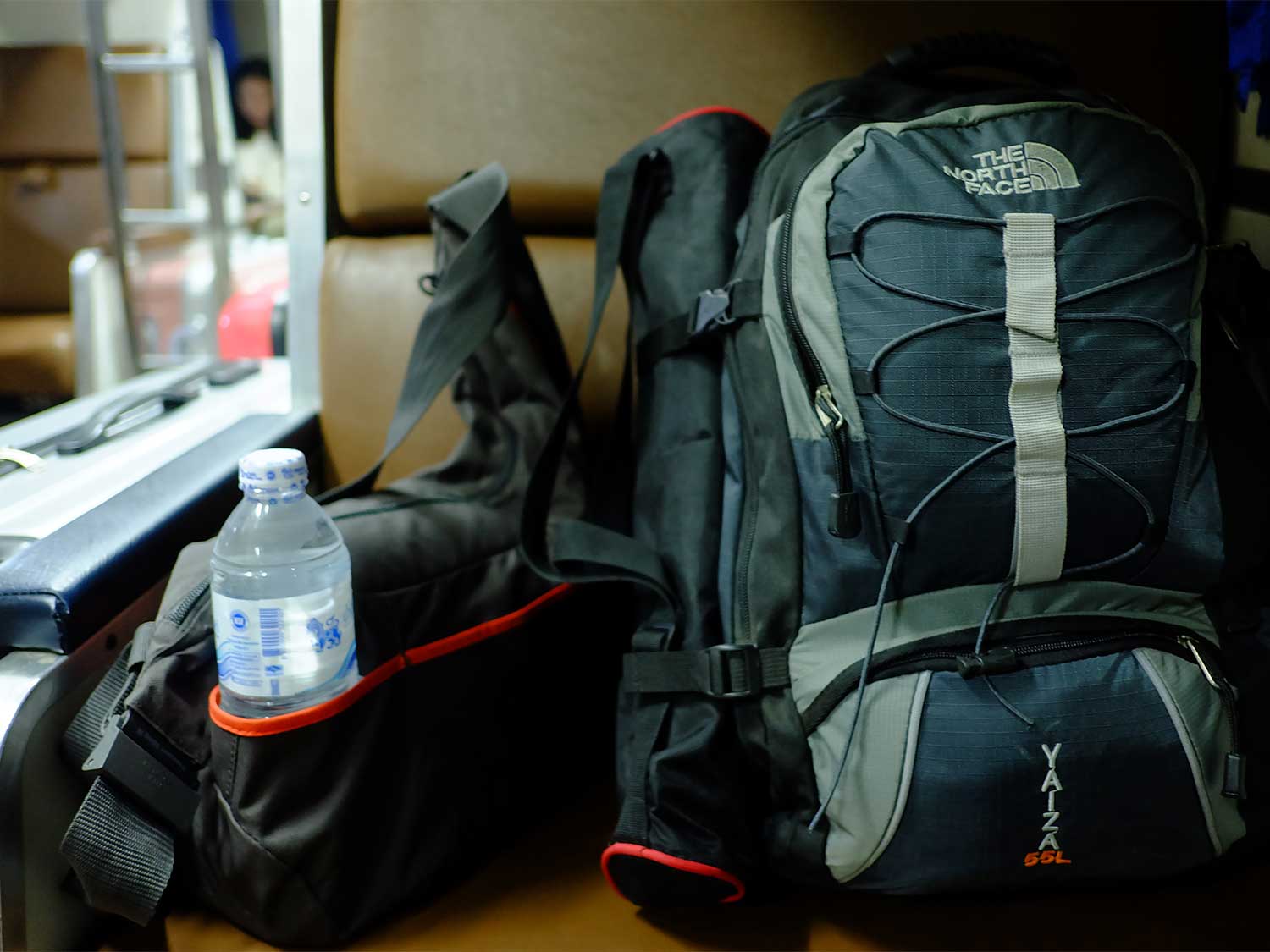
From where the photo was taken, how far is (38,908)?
586mm

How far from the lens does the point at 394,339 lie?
0.96 metres

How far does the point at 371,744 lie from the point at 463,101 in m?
0.64

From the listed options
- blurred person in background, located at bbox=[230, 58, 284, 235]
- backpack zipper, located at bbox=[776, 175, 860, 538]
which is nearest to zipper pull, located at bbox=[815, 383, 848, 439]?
backpack zipper, located at bbox=[776, 175, 860, 538]

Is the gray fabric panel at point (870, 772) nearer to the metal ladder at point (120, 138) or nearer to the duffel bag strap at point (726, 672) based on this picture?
the duffel bag strap at point (726, 672)

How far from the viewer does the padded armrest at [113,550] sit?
1.94 feet

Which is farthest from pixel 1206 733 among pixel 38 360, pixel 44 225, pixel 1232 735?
pixel 44 225

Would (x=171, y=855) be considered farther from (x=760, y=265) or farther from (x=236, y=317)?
(x=236, y=317)

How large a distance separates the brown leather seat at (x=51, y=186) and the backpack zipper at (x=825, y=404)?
240 cm

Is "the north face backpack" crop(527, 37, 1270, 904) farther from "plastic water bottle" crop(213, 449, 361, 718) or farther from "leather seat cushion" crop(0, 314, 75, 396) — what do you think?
"leather seat cushion" crop(0, 314, 75, 396)

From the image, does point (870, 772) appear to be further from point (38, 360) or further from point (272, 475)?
point (38, 360)

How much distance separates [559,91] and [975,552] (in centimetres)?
62

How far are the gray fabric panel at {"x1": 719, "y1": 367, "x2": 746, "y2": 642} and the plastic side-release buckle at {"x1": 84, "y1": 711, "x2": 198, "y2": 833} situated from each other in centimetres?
38

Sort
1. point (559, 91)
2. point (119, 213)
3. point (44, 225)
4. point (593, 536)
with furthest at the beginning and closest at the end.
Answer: point (44, 225) < point (119, 213) < point (559, 91) < point (593, 536)

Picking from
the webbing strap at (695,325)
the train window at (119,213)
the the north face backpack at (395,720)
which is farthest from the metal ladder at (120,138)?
the webbing strap at (695,325)
